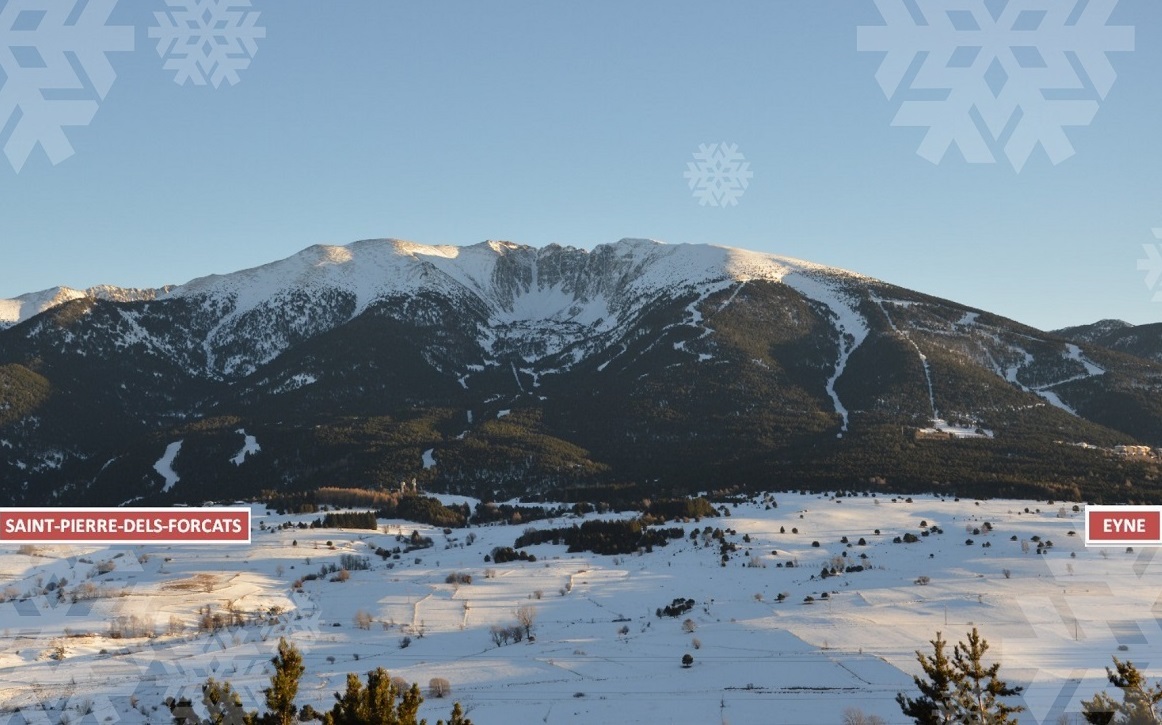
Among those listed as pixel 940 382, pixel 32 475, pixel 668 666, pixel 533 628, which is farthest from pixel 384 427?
pixel 668 666

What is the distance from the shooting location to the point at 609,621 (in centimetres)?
6147

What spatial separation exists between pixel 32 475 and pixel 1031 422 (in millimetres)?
184527

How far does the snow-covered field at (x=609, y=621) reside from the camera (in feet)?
153

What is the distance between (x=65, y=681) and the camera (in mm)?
49781

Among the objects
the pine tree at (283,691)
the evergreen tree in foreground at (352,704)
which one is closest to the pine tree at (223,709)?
the evergreen tree in foreground at (352,704)

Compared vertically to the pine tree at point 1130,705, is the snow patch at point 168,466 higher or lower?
higher

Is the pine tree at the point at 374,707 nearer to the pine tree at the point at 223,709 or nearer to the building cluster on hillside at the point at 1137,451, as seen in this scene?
the pine tree at the point at 223,709

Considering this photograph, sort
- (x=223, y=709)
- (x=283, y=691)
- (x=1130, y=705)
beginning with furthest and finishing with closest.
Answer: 1. (x=223, y=709)
2. (x=1130, y=705)
3. (x=283, y=691)

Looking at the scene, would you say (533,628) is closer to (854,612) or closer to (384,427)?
(854,612)

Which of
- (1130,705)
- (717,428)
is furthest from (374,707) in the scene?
(717,428)

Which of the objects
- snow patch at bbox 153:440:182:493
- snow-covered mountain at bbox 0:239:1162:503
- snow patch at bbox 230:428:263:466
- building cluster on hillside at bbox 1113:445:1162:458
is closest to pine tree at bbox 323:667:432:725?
snow-covered mountain at bbox 0:239:1162:503
